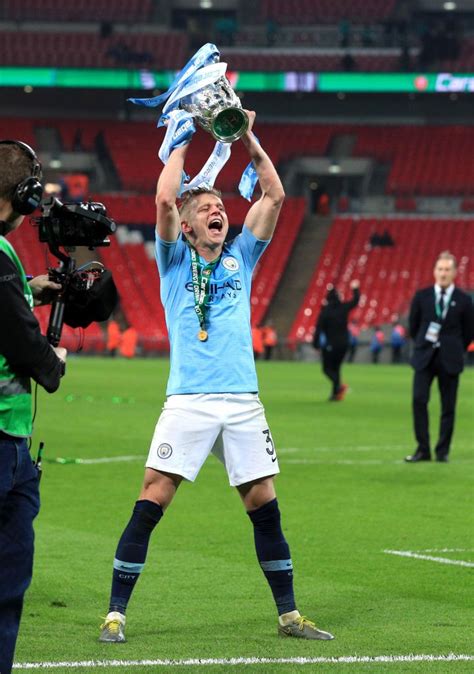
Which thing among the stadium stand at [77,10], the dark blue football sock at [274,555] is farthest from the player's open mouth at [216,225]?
the stadium stand at [77,10]

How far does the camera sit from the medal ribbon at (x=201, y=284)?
6.99m

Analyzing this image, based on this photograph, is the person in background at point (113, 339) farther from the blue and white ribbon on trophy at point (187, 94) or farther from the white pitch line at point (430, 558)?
the blue and white ribbon on trophy at point (187, 94)

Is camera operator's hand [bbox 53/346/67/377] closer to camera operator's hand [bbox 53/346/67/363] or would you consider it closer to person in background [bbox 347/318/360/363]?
camera operator's hand [bbox 53/346/67/363]

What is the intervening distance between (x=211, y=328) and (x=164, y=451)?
2.15ft

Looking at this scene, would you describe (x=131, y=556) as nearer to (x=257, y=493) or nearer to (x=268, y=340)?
(x=257, y=493)

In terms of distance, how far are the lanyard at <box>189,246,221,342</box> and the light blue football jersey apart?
0.02 meters

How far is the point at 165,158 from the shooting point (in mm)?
7098

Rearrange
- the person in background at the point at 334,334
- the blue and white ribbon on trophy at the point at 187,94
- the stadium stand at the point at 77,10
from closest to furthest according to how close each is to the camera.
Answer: the blue and white ribbon on trophy at the point at 187,94
the person in background at the point at 334,334
the stadium stand at the point at 77,10

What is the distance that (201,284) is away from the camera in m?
7.01

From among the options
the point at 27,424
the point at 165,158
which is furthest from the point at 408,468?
the point at 27,424

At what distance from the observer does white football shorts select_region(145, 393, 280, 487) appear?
22.6ft

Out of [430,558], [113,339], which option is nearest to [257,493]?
[430,558]

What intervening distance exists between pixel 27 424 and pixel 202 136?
58298 mm

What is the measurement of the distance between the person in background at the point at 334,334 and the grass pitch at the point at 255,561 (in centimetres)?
683
